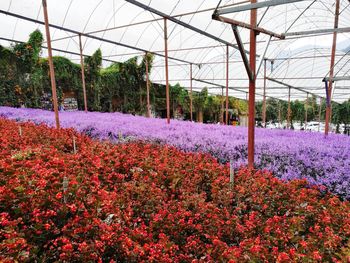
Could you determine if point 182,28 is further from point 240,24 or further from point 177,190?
point 177,190

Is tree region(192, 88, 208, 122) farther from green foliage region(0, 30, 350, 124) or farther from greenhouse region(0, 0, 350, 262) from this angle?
greenhouse region(0, 0, 350, 262)

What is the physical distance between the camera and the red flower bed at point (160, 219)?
7.05ft

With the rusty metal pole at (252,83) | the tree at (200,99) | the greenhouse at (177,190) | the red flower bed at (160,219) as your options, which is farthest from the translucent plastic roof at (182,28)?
the tree at (200,99)

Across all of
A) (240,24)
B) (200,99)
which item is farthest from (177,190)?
(200,99)

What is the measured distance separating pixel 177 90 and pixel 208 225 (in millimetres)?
26966

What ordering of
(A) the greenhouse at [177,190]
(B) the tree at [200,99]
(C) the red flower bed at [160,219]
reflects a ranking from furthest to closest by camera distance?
(B) the tree at [200,99]
(A) the greenhouse at [177,190]
(C) the red flower bed at [160,219]

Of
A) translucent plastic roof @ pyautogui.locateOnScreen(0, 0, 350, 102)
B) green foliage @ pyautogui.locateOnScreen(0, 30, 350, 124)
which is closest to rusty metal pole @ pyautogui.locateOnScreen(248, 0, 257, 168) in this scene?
translucent plastic roof @ pyautogui.locateOnScreen(0, 0, 350, 102)

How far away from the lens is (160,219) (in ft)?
9.01

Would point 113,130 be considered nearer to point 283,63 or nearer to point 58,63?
point 58,63

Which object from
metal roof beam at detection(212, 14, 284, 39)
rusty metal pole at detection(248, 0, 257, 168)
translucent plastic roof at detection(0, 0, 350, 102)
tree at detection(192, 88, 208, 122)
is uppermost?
translucent plastic roof at detection(0, 0, 350, 102)

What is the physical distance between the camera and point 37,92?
19172 mm

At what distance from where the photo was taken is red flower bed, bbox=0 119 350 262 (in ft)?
7.05

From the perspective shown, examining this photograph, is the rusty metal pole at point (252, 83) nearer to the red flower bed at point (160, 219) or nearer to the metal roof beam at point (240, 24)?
the metal roof beam at point (240, 24)

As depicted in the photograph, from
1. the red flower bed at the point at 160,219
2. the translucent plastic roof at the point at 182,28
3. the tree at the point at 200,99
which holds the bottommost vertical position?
the red flower bed at the point at 160,219
